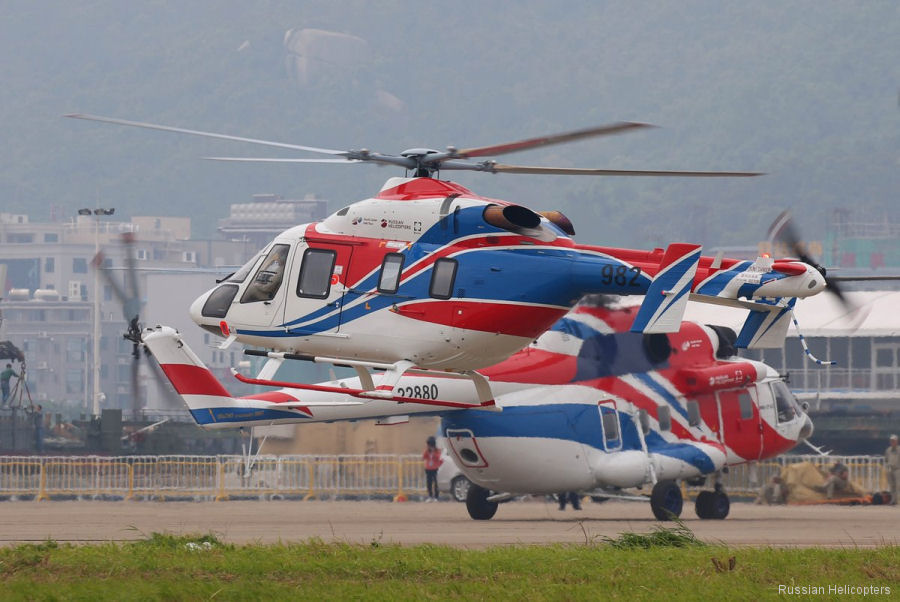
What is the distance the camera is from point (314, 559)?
51.3 feet

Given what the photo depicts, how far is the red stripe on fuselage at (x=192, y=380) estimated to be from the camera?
81.7ft

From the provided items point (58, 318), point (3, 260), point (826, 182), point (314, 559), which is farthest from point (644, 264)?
point (826, 182)

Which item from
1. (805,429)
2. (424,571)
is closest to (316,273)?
(424,571)

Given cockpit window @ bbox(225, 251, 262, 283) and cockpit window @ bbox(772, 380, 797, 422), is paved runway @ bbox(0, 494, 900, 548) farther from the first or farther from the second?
cockpit window @ bbox(225, 251, 262, 283)

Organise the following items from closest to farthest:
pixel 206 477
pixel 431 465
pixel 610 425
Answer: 1. pixel 610 425
2. pixel 431 465
3. pixel 206 477

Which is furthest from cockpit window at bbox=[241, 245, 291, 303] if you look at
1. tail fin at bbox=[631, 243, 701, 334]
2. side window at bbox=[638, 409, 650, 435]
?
side window at bbox=[638, 409, 650, 435]

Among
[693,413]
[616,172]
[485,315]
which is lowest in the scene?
[693,413]

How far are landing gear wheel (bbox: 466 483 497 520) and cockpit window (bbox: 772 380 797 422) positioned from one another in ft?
18.9

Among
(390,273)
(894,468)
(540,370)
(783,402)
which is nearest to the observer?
(390,273)

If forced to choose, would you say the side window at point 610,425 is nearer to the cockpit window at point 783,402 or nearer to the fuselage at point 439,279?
the cockpit window at point 783,402

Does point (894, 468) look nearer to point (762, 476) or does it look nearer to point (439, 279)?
point (762, 476)

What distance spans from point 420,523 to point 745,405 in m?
6.94

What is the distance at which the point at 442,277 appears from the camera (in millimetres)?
21391

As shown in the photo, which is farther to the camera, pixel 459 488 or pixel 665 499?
pixel 459 488
